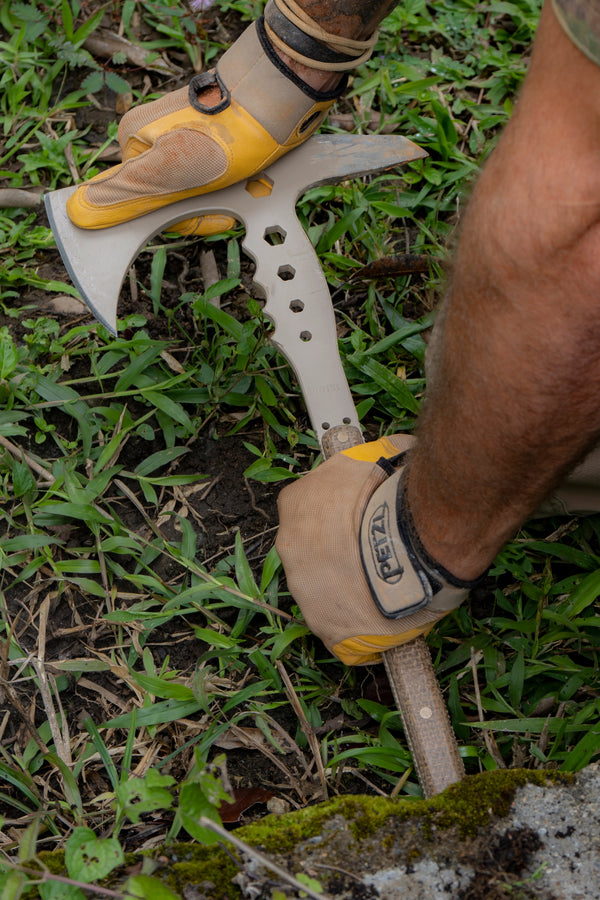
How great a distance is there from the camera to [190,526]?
198cm

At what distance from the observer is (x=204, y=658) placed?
1.80 meters

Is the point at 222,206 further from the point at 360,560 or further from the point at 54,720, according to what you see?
the point at 54,720

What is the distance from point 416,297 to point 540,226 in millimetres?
1215

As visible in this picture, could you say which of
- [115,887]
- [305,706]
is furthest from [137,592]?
[115,887]

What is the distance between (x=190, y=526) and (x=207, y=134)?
0.98 meters

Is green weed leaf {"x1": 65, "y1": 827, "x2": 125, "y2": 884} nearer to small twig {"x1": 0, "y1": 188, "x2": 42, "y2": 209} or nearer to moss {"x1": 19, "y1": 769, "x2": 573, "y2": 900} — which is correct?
moss {"x1": 19, "y1": 769, "x2": 573, "y2": 900}

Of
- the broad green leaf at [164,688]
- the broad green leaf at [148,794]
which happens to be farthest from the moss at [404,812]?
the broad green leaf at [164,688]

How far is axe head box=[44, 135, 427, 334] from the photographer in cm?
203

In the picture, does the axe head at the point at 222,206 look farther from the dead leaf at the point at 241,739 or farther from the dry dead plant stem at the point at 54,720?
the dead leaf at the point at 241,739

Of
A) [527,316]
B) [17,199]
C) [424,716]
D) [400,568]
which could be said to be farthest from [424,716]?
[17,199]

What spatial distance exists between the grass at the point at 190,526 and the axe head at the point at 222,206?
7.7 inches

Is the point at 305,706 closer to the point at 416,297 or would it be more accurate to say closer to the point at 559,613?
the point at 559,613

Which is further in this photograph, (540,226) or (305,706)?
(305,706)

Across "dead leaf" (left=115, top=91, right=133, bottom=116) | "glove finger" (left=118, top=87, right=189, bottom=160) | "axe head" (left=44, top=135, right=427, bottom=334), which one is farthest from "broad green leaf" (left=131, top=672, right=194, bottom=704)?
"dead leaf" (left=115, top=91, right=133, bottom=116)
